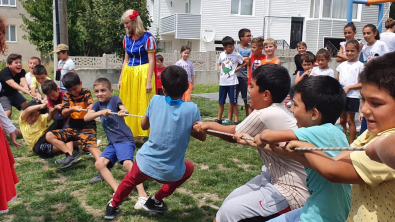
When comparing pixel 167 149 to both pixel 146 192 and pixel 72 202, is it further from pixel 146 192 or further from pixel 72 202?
pixel 72 202

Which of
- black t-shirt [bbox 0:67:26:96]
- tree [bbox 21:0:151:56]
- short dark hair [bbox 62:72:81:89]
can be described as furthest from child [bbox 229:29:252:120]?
tree [bbox 21:0:151:56]

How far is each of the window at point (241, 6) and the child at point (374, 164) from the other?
25271 mm

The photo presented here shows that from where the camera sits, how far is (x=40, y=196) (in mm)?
4672

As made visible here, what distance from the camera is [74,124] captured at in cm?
564

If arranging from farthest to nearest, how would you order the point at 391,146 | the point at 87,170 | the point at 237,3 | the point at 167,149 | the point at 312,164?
1. the point at 237,3
2. the point at 87,170
3. the point at 167,149
4. the point at 312,164
5. the point at 391,146

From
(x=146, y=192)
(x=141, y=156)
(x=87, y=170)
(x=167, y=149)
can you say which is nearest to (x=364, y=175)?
(x=167, y=149)

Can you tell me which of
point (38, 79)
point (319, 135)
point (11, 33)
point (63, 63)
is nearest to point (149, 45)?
point (38, 79)

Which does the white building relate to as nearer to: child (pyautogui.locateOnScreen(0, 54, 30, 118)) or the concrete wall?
the concrete wall

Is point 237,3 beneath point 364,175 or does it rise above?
above

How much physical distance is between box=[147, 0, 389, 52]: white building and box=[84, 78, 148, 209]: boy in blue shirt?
21.1 meters

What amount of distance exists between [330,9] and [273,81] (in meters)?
27.4

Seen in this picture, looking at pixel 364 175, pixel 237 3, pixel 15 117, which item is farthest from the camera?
pixel 237 3

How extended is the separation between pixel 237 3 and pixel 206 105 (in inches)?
636

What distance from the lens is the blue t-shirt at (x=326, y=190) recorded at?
2240 millimetres
